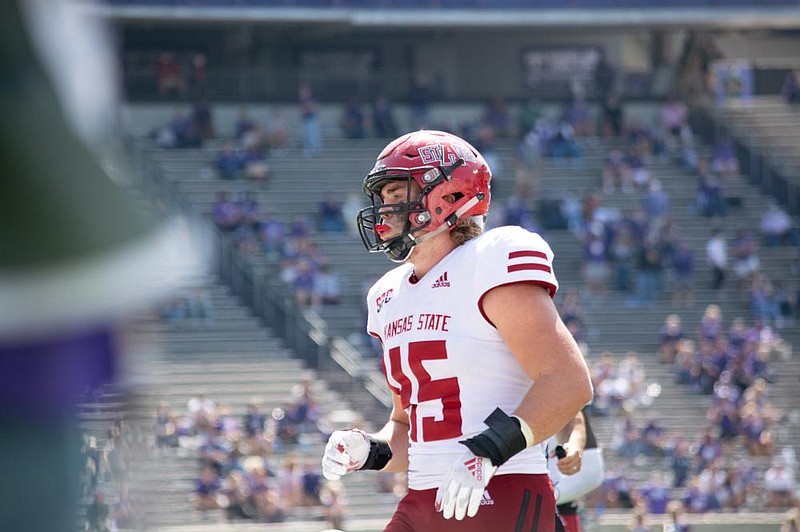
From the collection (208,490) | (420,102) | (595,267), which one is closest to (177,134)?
(420,102)

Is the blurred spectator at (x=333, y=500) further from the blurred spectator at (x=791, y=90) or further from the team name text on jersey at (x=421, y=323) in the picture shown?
the blurred spectator at (x=791, y=90)

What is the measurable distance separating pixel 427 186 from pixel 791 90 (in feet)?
86.6

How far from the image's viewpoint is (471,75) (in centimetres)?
3031

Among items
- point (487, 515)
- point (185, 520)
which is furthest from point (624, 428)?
point (487, 515)

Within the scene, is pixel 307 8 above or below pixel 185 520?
above

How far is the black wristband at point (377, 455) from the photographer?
426cm

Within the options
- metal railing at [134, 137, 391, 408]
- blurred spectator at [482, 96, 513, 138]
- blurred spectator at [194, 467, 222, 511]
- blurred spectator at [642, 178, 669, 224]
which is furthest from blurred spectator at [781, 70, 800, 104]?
blurred spectator at [194, 467, 222, 511]

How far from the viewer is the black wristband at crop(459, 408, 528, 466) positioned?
11.5 feet

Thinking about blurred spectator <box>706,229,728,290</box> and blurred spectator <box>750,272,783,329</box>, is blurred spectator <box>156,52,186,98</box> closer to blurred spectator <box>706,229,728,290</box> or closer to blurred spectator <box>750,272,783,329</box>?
blurred spectator <box>706,229,728,290</box>

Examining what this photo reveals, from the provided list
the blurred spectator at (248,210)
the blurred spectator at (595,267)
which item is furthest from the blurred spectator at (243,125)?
the blurred spectator at (595,267)

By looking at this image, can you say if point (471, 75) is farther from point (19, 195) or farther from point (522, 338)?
point (19, 195)

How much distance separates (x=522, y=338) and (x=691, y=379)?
56.2 ft

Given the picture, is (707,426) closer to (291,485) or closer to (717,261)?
(717,261)

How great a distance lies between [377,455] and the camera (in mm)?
4270
